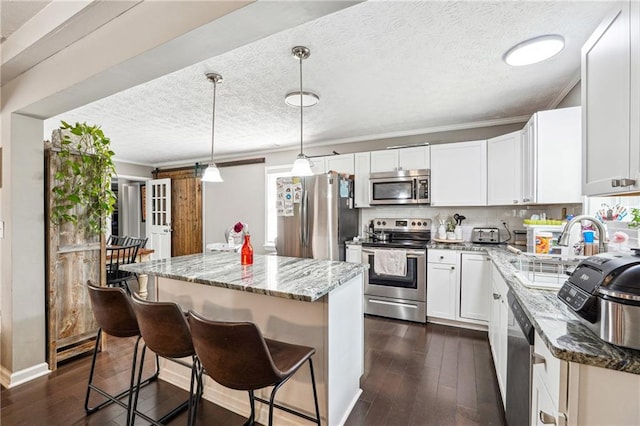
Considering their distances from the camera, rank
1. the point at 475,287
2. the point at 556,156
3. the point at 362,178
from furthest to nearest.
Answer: the point at 362,178 → the point at 475,287 → the point at 556,156

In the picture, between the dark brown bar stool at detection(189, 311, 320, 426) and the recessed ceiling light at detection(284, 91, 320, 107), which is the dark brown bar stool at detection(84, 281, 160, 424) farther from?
the recessed ceiling light at detection(284, 91, 320, 107)

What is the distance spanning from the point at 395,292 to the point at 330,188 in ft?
4.98

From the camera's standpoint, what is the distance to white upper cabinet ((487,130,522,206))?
292 centimetres

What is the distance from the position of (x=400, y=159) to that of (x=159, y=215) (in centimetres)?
524

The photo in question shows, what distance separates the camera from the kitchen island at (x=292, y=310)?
156cm

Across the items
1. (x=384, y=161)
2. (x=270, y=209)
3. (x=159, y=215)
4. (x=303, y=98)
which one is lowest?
(x=159, y=215)

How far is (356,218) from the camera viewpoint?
416 cm

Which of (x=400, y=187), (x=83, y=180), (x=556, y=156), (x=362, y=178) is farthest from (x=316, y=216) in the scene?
(x=556, y=156)

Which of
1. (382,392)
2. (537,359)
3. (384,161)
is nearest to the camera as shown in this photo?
(537,359)

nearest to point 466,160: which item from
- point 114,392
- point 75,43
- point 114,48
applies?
point 114,48

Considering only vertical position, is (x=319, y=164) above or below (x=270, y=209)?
above

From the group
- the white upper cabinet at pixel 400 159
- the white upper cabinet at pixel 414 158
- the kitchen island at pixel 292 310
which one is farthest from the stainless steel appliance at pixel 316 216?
the kitchen island at pixel 292 310

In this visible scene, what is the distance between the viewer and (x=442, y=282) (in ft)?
10.4

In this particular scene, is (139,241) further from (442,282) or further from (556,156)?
(556,156)
